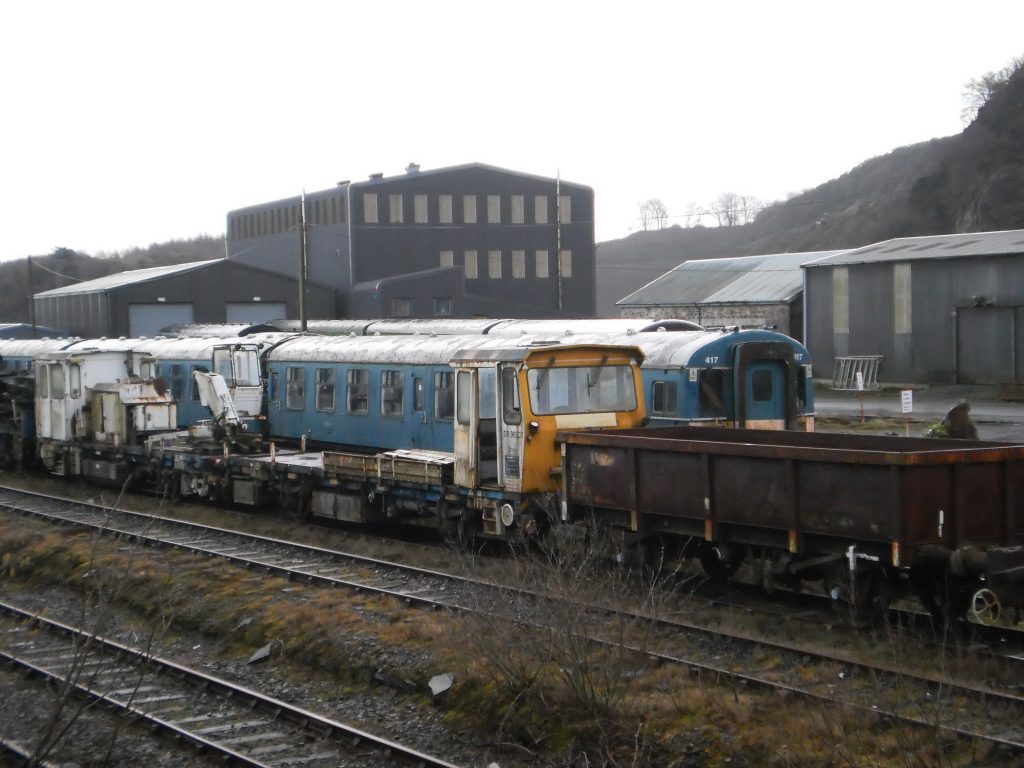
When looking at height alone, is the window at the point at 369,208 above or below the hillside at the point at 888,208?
below

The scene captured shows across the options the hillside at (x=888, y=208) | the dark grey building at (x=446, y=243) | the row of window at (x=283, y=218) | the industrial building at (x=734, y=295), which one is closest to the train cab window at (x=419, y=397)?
the industrial building at (x=734, y=295)

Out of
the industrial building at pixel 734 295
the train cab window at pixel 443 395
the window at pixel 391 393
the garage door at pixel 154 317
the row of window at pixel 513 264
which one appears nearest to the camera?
the train cab window at pixel 443 395

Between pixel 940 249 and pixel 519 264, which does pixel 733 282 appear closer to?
pixel 519 264

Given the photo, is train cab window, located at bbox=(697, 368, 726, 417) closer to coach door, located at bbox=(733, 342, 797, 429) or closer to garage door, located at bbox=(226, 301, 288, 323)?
coach door, located at bbox=(733, 342, 797, 429)

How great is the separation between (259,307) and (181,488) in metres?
30.2

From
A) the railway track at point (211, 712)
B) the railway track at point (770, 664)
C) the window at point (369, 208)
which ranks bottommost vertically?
the railway track at point (211, 712)

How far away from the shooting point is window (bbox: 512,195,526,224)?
60.1 metres

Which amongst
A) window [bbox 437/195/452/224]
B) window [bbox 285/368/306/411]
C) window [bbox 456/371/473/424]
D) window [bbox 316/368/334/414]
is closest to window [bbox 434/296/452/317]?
window [bbox 437/195/452/224]

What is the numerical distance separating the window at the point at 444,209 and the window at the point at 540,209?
490 cm

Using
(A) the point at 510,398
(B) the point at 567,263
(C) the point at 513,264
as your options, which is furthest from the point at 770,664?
(B) the point at 567,263

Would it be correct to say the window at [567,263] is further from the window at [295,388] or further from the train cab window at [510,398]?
the train cab window at [510,398]

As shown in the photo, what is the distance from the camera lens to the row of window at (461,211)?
184 ft

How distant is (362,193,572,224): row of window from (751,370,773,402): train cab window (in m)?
36.5

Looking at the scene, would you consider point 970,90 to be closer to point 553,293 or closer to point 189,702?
point 553,293
